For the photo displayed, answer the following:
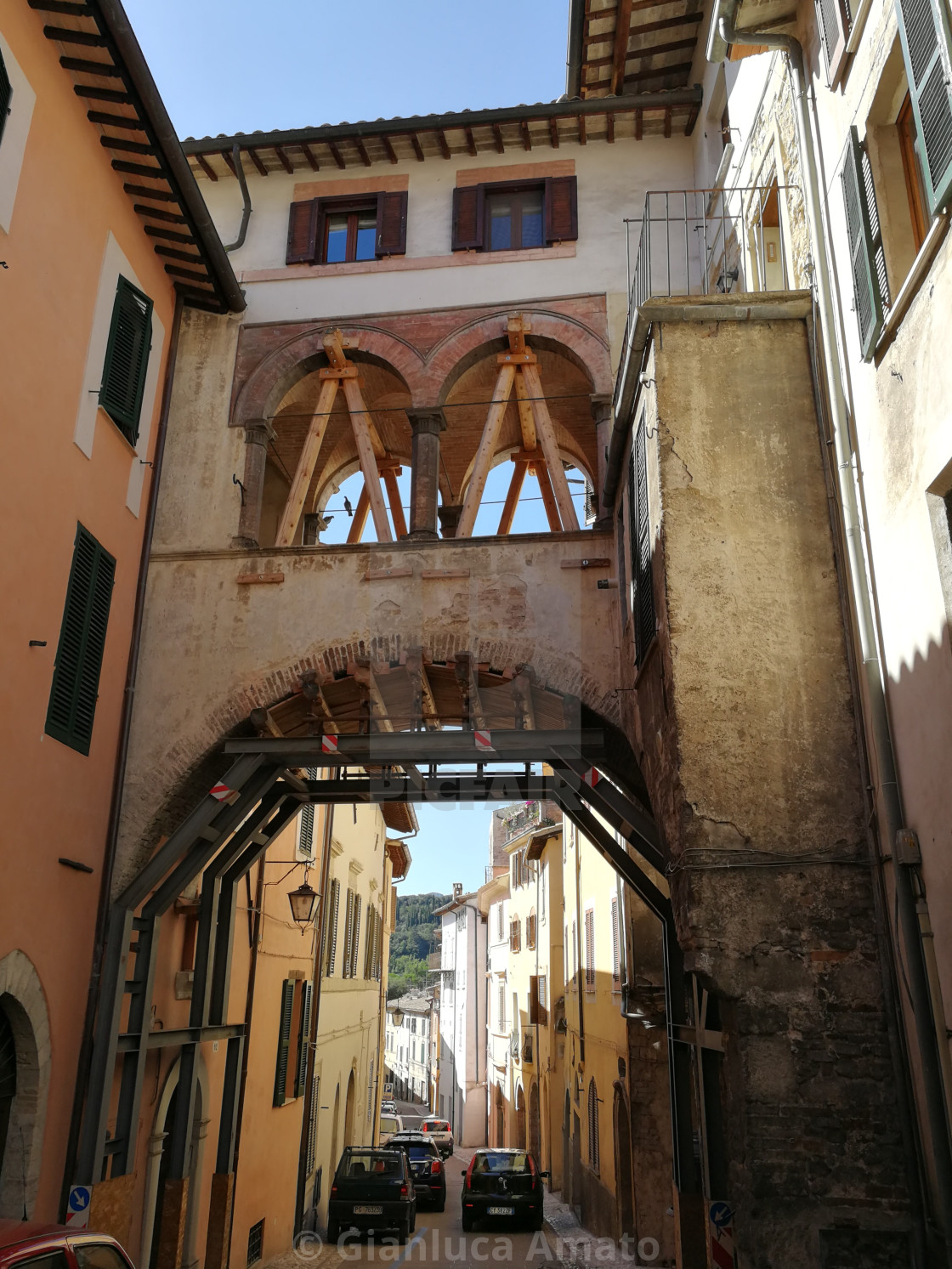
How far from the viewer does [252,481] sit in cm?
1150

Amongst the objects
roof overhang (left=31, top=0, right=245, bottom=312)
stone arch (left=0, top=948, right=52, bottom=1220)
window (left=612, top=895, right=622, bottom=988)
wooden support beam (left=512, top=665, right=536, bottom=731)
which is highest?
roof overhang (left=31, top=0, right=245, bottom=312)

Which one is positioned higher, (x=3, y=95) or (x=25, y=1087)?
(x=3, y=95)

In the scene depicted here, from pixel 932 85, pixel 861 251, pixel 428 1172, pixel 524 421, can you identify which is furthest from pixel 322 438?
pixel 428 1172

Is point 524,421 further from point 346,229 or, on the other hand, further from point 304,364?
point 346,229

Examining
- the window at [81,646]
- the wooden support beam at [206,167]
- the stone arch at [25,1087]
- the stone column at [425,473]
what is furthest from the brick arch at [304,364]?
the stone arch at [25,1087]

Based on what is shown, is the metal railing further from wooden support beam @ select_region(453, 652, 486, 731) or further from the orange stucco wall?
the orange stucco wall

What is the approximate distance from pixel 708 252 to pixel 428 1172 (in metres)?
18.5

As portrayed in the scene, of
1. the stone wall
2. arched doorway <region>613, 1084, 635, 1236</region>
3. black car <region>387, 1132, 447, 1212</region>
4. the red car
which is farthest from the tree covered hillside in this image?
the red car

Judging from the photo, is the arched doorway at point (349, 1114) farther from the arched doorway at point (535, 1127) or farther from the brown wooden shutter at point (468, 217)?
the brown wooden shutter at point (468, 217)

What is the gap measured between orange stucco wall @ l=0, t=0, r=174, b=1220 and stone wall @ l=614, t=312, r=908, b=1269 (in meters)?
4.90

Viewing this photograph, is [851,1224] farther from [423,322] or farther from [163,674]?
[423,322]

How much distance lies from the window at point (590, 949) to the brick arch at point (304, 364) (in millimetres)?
11001

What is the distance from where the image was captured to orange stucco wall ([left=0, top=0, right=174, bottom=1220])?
26.7 feet

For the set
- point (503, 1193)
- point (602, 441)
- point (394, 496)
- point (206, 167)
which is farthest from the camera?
point (503, 1193)
